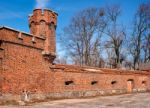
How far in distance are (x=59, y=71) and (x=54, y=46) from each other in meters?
2.12

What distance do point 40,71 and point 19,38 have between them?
296cm

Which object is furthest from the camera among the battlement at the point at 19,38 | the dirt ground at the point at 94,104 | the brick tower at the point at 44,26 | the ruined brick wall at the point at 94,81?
the brick tower at the point at 44,26

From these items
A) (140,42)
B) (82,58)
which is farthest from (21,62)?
(140,42)

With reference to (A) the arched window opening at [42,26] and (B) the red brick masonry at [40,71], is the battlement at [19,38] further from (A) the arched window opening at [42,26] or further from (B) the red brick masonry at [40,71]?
(A) the arched window opening at [42,26]

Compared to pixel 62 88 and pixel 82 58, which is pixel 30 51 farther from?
pixel 82 58

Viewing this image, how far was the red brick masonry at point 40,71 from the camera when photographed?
16.3m

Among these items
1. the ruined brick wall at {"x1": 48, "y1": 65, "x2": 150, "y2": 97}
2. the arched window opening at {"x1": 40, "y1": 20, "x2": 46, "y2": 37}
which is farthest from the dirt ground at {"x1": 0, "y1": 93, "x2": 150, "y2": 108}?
the arched window opening at {"x1": 40, "y1": 20, "x2": 46, "y2": 37}

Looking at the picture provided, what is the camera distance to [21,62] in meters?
17.2

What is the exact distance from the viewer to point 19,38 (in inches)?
669

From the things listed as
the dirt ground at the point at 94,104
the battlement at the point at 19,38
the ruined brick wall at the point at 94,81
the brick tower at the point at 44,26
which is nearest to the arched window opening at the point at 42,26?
the brick tower at the point at 44,26

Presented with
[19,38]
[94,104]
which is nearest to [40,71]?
[19,38]

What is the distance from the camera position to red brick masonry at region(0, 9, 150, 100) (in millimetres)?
16297

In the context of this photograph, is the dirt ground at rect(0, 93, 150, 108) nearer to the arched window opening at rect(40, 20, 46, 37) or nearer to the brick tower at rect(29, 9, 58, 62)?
the brick tower at rect(29, 9, 58, 62)

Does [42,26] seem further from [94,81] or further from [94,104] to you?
[94,104]
